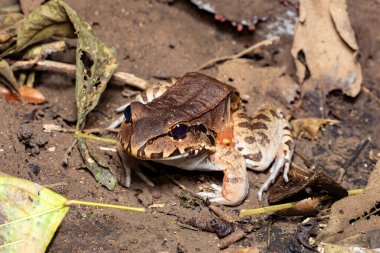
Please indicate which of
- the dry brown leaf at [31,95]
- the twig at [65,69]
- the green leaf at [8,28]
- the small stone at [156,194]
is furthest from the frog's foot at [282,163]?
the green leaf at [8,28]

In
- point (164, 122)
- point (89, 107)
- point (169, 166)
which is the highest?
point (164, 122)

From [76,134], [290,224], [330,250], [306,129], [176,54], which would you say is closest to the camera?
[330,250]

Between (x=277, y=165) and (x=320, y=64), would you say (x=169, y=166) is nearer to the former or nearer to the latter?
(x=277, y=165)

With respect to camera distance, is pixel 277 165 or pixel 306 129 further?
pixel 306 129

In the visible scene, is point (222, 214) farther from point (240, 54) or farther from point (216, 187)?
point (240, 54)

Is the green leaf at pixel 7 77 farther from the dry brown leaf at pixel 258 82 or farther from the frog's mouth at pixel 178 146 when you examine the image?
the dry brown leaf at pixel 258 82

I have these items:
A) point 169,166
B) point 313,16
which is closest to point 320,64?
point 313,16
